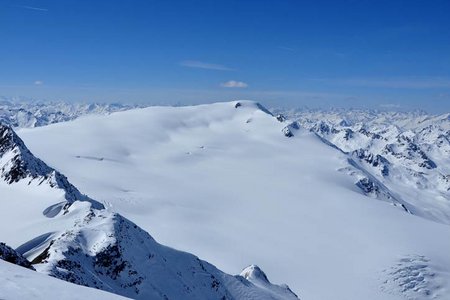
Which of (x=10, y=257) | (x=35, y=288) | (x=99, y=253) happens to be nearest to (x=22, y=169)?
(x=99, y=253)

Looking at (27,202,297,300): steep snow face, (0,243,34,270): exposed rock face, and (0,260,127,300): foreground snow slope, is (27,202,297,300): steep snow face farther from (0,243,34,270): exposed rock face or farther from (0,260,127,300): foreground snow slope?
(0,260,127,300): foreground snow slope

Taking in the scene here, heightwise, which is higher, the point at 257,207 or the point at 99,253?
the point at 99,253

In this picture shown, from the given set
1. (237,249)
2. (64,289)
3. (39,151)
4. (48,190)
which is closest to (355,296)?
(237,249)

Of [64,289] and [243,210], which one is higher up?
[64,289]

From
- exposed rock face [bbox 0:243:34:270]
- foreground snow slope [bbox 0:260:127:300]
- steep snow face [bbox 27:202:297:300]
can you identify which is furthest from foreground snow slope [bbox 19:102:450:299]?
foreground snow slope [bbox 0:260:127:300]

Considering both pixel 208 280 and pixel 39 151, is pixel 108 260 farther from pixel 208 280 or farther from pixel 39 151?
pixel 39 151

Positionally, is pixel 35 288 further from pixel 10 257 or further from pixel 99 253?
pixel 99 253
